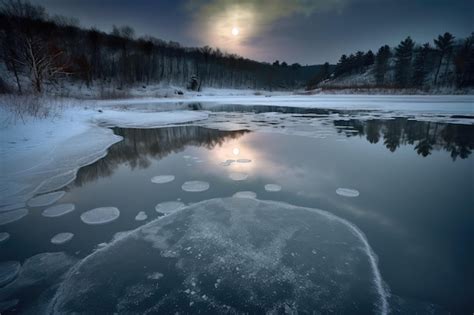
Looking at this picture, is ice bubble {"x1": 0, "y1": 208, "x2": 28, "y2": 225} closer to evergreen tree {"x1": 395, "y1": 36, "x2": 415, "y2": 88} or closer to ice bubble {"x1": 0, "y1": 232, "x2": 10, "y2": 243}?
ice bubble {"x1": 0, "y1": 232, "x2": 10, "y2": 243}

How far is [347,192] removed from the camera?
3.79 meters

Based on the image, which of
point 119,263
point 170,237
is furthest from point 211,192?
point 119,263

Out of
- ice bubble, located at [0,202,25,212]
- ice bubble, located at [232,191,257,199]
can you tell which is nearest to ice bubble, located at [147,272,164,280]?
ice bubble, located at [232,191,257,199]

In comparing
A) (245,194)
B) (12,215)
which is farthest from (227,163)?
(12,215)

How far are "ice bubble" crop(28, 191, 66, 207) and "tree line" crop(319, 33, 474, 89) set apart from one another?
1610 inches

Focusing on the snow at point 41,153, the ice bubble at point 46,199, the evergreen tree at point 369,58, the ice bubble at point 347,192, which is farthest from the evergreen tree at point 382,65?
the ice bubble at point 46,199

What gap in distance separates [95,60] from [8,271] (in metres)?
57.7

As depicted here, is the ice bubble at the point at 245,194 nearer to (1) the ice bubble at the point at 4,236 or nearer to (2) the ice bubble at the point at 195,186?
(2) the ice bubble at the point at 195,186

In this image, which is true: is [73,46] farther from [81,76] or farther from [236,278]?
[236,278]

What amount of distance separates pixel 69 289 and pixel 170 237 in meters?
0.99

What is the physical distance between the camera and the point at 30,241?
2.54 m

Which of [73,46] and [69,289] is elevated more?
[73,46]

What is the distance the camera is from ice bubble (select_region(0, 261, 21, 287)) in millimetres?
2006

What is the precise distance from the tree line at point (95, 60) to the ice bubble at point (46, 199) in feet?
61.4
